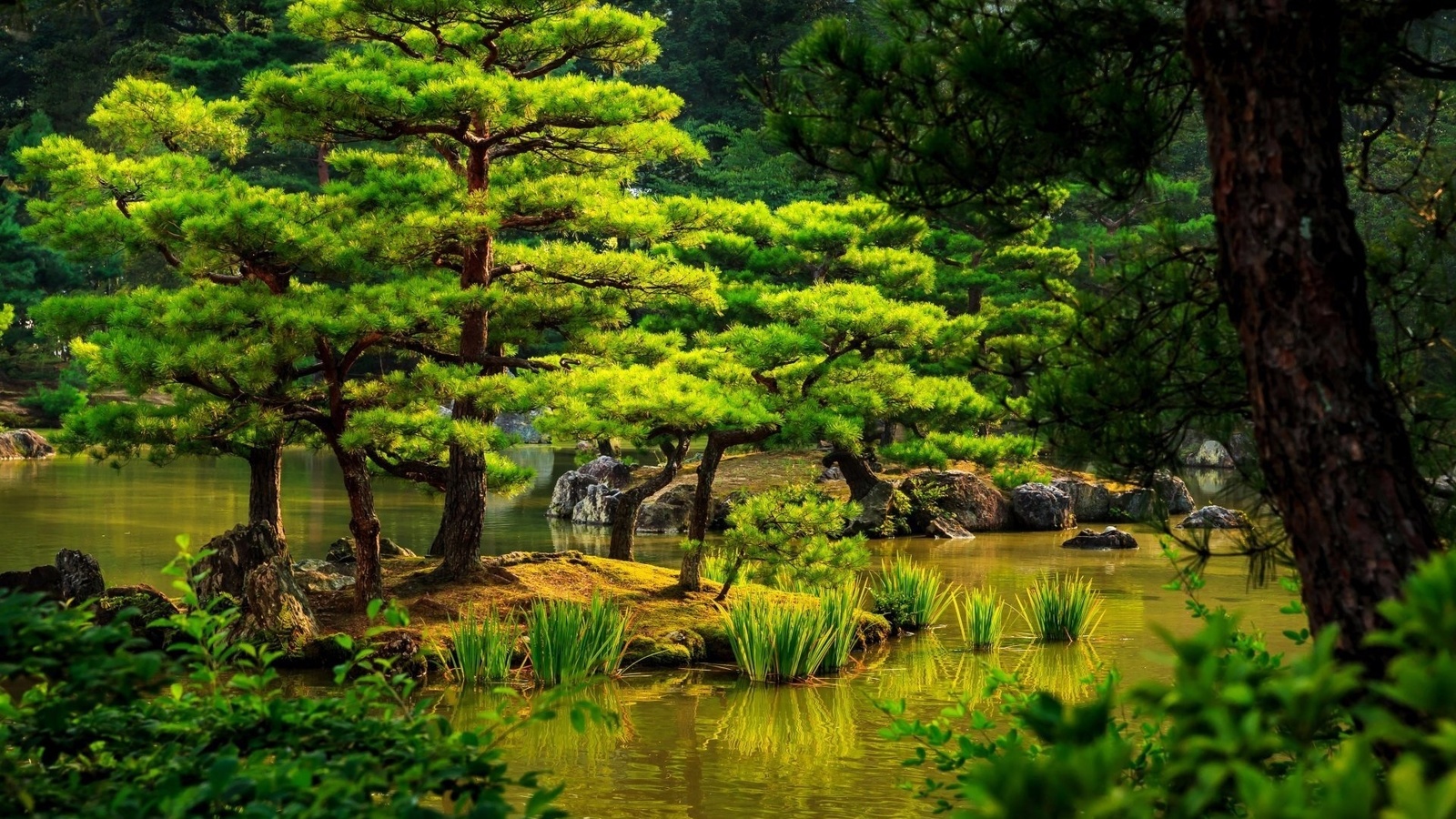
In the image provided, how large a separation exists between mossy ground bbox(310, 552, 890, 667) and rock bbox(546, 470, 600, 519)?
293 inches

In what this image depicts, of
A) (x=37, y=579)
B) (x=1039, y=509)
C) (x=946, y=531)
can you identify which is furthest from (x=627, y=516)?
(x=1039, y=509)

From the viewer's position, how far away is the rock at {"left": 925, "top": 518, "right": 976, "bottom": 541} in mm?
16438

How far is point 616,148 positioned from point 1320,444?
26.4 ft

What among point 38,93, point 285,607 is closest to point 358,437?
point 285,607

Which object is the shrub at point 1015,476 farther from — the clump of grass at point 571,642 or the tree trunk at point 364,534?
the tree trunk at point 364,534

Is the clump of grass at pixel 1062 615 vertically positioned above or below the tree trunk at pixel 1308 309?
below

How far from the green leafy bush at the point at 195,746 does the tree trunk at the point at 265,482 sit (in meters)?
8.09

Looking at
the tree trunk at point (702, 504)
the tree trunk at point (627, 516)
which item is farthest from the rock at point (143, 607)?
the tree trunk at point (627, 516)

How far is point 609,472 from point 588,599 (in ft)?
32.2

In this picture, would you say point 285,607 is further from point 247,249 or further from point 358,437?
point 247,249

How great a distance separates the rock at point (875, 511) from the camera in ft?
53.2

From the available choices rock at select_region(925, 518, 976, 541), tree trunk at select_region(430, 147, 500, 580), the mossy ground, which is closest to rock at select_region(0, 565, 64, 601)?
the mossy ground

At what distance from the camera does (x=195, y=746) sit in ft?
7.31

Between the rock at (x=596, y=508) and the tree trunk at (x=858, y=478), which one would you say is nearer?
the tree trunk at (x=858, y=478)
